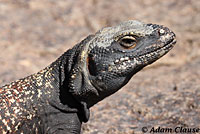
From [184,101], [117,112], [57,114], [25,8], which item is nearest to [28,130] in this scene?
[57,114]

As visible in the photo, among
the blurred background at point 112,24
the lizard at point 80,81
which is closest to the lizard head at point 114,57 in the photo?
the lizard at point 80,81

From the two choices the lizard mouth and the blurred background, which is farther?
the blurred background

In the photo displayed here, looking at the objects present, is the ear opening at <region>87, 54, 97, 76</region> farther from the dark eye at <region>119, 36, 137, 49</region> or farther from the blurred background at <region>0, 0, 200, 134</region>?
the blurred background at <region>0, 0, 200, 134</region>

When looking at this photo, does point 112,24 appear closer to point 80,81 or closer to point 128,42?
point 128,42

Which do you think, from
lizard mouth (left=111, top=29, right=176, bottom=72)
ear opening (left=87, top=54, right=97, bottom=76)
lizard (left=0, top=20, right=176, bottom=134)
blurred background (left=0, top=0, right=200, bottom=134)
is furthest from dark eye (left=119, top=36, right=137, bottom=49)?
blurred background (left=0, top=0, right=200, bottom=134)

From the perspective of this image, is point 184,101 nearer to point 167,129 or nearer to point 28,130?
point 167,129

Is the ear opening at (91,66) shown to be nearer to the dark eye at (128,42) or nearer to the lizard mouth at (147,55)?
the lizard mouth at (147,55)
